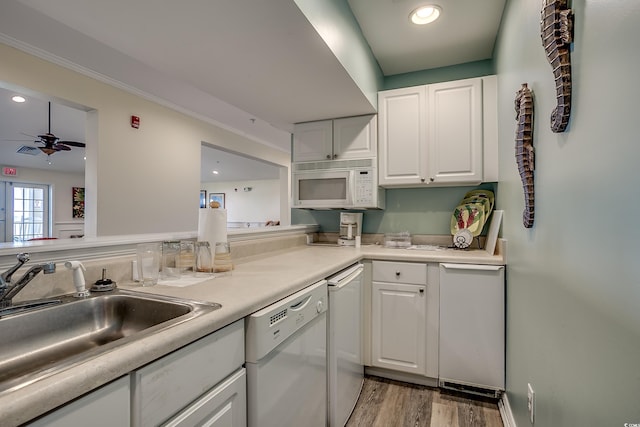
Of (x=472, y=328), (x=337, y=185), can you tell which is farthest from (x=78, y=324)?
(x=472, y=328)

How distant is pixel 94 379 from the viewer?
0.55m

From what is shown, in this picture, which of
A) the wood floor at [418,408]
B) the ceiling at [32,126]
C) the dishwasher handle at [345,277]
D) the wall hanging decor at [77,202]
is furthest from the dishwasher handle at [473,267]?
the wall hanging decor at [77,202]

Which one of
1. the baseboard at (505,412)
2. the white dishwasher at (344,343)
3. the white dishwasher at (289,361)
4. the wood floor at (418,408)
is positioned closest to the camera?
the white dishwasher at (289,361)

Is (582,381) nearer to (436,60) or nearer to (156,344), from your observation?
(156,344)

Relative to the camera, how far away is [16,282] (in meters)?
0.89

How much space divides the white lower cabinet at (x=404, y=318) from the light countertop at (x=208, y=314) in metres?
0.12

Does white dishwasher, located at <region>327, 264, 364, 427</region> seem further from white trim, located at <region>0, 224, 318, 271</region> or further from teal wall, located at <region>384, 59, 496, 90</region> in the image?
teal wall, located at <region>384, 59, 496, 90</region>

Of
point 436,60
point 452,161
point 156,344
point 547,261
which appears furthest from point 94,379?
point 436,60

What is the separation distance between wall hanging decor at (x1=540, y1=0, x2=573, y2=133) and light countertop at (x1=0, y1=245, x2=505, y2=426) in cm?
105

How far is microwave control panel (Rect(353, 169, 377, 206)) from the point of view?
2.48m

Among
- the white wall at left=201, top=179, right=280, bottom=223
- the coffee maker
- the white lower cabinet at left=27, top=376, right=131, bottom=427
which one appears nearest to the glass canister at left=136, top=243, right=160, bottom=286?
the white lower cabinet at left=27, top=376, right=131, bottom=427

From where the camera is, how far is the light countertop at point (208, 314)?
1.58 ft

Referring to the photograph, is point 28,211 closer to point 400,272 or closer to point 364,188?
point 364,188

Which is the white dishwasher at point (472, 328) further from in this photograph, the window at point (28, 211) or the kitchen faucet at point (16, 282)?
the window at point (28, 211)
